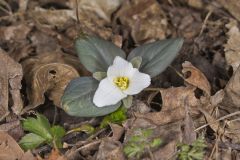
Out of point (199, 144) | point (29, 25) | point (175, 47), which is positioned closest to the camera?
point (199, 144)

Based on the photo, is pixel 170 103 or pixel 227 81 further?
pixel 227 81

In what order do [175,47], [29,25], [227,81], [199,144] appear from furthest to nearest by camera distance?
1. [29,25]
2. [227,81]
3. [175,47]
4. [199,144]

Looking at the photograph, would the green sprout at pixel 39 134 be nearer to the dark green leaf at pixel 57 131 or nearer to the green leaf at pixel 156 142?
the dark green leaf at pixel 57 131

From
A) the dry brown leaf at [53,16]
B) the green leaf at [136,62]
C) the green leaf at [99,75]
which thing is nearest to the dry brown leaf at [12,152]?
the green leaf at [99,75]

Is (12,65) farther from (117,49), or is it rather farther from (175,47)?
(175,47)

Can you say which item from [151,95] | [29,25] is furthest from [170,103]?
[29,25]

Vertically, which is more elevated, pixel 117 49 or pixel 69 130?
pixel 117 49

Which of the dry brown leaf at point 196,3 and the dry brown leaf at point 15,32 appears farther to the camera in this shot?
the dry brown leaf at point 196,3
